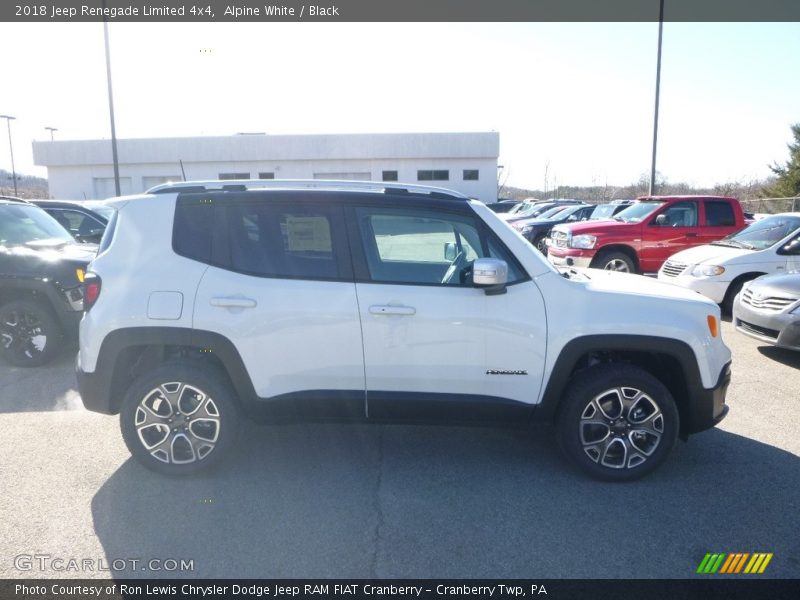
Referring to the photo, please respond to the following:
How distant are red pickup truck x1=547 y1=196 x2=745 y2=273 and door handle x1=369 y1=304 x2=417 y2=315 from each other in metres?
8.37

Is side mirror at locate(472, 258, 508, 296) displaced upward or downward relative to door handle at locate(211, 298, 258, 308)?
upward

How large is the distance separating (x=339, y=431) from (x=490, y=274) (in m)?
1.98

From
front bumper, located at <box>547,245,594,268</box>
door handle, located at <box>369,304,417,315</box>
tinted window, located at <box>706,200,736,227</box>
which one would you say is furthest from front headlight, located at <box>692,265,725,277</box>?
door handle, located at <box>369,304,417,315</box>

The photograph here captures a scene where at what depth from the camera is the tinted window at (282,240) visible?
12.6 feet

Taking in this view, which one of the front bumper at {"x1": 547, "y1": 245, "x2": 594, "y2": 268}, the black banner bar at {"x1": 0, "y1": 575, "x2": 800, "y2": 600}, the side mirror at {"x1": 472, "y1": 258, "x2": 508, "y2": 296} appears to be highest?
the side mirror at {"x1": 472, "y1": 258, "x2": 508, "y2": 296}

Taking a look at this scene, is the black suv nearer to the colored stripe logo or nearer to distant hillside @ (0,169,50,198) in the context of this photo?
the colored stripe logo

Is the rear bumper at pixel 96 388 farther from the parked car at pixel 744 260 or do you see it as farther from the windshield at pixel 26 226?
the parked car at pixel 744 260

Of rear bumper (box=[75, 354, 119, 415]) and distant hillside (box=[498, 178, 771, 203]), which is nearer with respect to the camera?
rear bumper (box=[75, 354, 119, 415])

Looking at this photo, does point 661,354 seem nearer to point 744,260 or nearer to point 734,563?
point 734,563

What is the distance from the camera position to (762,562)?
302cm

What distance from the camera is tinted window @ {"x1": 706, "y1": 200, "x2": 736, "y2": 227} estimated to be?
37.5ft

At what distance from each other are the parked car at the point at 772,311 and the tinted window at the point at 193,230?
5.93 metres

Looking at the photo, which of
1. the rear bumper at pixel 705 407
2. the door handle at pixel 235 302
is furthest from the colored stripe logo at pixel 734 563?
the door handle at pixel 235 302

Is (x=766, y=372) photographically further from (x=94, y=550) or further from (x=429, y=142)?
(x=429, y=142)
